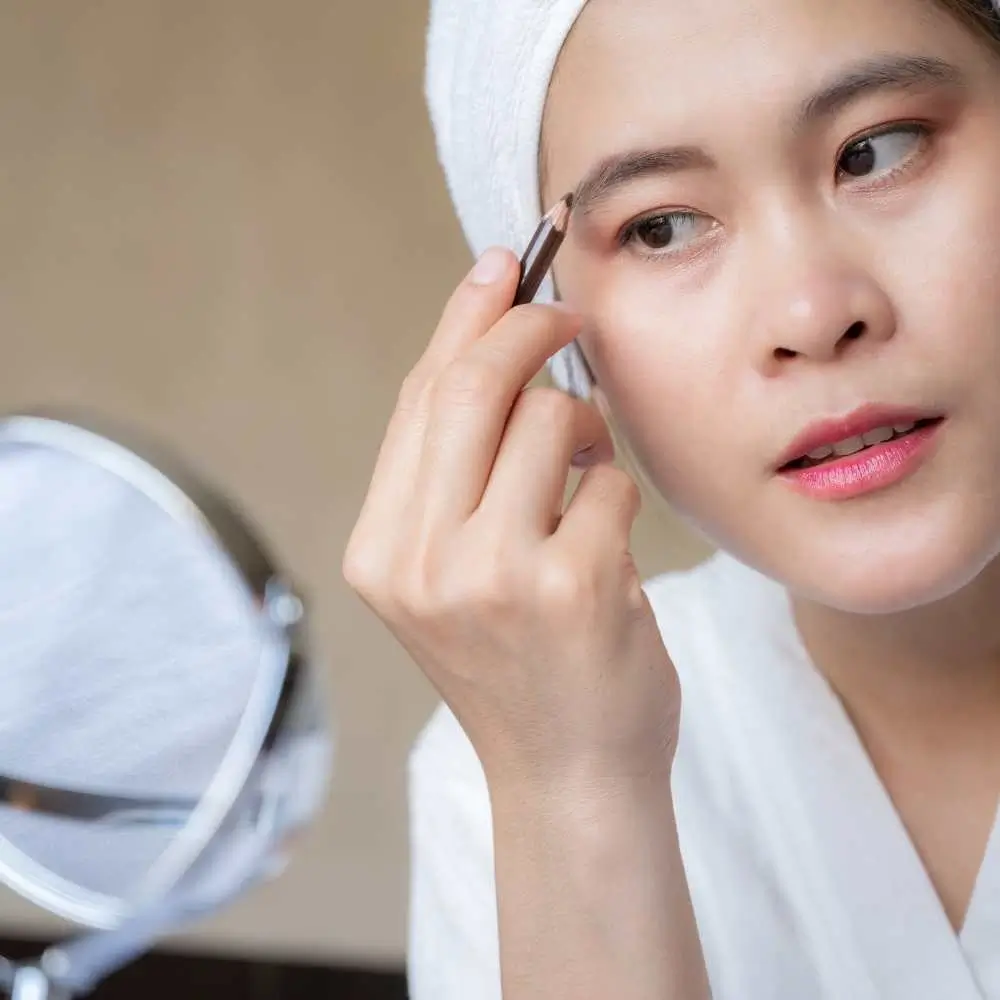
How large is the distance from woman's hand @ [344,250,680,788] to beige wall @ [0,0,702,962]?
90 cm

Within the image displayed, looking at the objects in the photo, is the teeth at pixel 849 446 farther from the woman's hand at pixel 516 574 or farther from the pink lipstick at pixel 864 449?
the woman's hand at pixel 516 574

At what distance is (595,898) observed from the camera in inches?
22.3

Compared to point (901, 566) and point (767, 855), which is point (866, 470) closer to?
point (901, 566)

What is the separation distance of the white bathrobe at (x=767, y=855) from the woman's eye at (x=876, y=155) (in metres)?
0.36

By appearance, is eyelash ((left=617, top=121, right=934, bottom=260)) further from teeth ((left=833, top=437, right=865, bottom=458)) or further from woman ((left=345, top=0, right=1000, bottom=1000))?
teeth ((left=833, top=437, right=865, bottom=458))

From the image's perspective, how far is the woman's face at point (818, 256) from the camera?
1.81 ft

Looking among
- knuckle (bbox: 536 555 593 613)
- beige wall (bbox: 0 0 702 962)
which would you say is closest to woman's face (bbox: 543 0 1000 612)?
knuckle (bbox: 536 555 593 613)

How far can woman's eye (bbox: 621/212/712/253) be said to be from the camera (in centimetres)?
61

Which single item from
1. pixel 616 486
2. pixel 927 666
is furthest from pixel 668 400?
pixel 927 666

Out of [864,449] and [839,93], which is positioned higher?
[839,93]

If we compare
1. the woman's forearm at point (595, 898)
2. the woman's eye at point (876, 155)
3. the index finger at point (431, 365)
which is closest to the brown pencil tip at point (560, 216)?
the index finger at point (431, 365)

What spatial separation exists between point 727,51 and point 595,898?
42 centimetres

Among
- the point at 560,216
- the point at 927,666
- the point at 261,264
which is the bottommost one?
the point at 927,666

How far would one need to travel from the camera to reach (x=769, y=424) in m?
0.58
